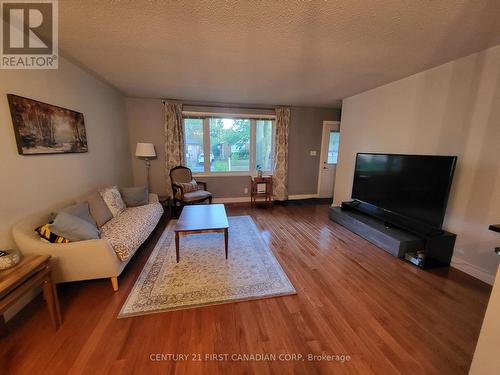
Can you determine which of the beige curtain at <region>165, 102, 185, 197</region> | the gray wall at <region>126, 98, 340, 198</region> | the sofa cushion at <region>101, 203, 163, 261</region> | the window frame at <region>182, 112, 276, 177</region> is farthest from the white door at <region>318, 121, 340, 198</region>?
the sofa cushion at <region>101, 203, 163, 261</region>

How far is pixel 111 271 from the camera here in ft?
6.03

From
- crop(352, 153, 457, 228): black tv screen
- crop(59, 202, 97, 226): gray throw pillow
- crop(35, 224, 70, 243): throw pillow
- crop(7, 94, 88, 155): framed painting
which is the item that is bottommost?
crop(35, 224, 70, 243): throw pillow

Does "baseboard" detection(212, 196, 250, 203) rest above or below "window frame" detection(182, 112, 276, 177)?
below

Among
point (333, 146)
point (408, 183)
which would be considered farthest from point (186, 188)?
point (333, 146)

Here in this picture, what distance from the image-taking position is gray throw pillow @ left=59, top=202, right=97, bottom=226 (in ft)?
6.72

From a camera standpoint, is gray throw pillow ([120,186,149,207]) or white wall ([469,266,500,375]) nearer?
white wall ([469,266,500,375])

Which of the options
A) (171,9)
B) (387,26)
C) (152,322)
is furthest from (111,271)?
(387,26)

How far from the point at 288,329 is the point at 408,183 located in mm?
2349

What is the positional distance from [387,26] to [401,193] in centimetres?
198

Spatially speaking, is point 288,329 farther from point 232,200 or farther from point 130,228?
point 232,200

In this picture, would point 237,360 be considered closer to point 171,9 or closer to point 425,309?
point 425,309

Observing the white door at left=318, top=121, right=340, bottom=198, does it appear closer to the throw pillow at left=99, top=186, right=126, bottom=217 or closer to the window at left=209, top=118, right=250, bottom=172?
the window at left=209, top=118, right=250, bottom=172

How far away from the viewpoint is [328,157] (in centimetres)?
530

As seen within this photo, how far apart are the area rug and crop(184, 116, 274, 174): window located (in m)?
2.27
